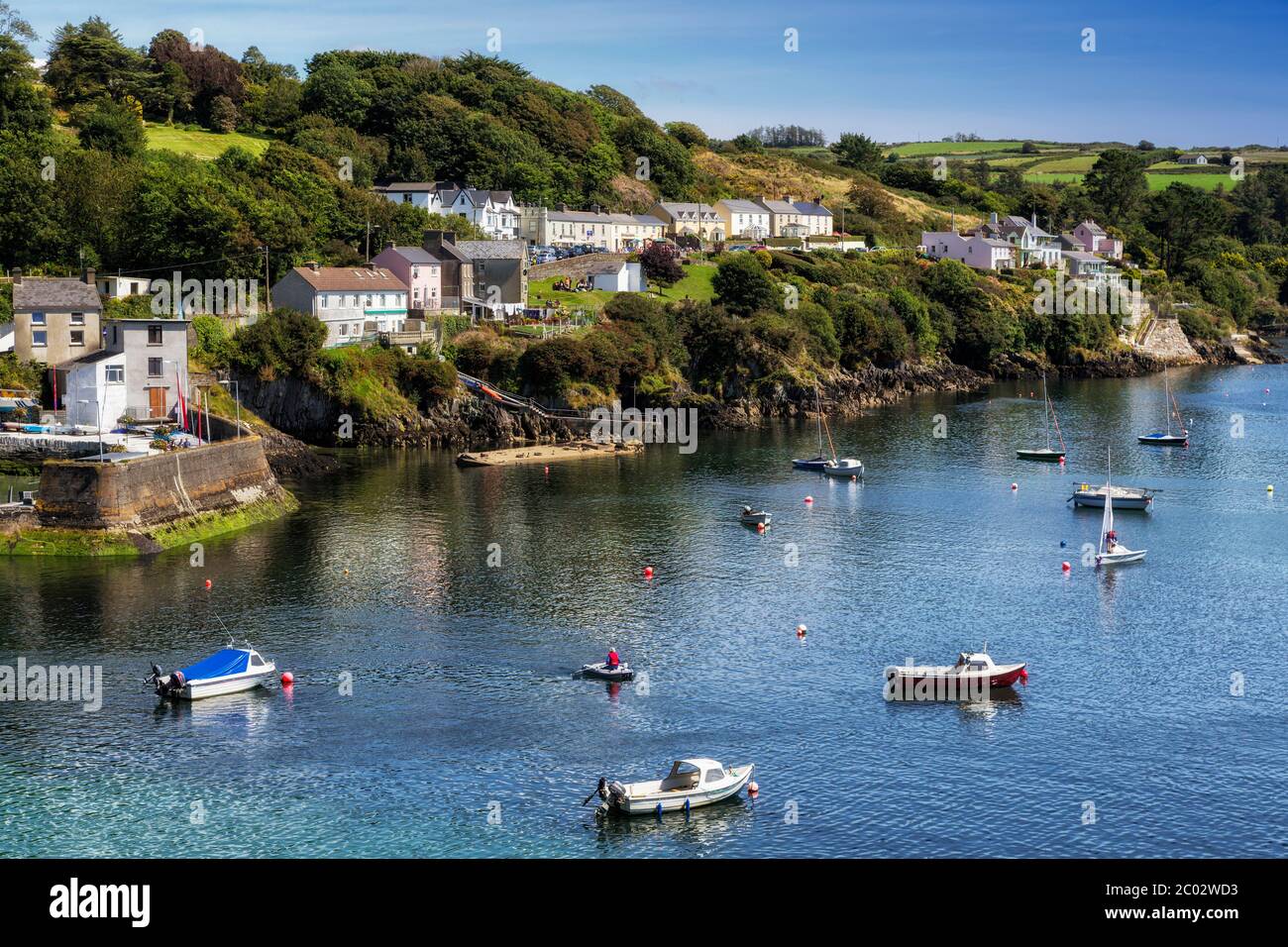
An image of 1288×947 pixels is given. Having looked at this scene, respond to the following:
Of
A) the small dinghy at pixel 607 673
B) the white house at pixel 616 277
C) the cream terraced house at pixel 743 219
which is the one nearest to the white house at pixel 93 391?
the small dinghy at pixel 607 673

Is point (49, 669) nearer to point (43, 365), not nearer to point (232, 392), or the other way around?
point (43, 365)

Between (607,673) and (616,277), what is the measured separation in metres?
93.3

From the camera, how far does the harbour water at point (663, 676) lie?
3981cm

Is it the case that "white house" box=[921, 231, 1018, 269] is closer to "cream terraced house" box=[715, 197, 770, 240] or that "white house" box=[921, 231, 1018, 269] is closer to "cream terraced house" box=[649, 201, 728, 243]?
"cream terraced house" box=[715, 197, 770, 240]

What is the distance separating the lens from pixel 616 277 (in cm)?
14025

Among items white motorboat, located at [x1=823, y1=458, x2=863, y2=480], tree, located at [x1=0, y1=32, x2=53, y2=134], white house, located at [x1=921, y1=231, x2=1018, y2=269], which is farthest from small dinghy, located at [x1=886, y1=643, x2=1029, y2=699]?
white house, located at [x1=921, y1=231, x2=1018, y2=269]

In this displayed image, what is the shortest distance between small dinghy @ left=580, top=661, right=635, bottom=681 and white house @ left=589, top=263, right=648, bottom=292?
92053 mm

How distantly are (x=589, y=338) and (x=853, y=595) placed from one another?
190 feet

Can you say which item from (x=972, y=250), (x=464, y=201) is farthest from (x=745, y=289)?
(x=972, y=250)

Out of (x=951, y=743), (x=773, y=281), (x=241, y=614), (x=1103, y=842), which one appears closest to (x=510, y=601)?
(x=241, y=614)

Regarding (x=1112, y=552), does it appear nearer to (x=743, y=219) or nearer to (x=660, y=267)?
(x=660, y=267)

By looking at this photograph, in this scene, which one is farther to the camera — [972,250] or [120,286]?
[972,250]

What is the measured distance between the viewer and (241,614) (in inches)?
2352

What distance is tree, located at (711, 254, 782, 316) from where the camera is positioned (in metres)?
143
